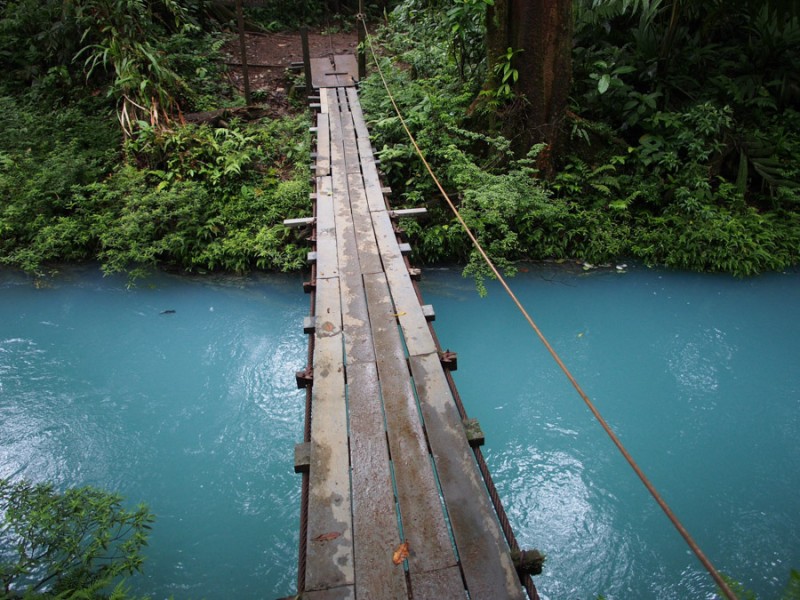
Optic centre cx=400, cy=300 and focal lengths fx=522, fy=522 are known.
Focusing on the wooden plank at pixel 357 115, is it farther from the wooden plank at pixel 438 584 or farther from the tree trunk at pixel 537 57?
the wooden plank at pixel 438 584

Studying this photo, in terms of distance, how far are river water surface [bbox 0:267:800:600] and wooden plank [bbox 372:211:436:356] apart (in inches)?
56.6

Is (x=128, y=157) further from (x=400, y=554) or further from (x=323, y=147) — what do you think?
(x=400, y=554)

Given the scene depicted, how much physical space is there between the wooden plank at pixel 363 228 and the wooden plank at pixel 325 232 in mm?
195

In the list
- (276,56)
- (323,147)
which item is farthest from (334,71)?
(323,147)

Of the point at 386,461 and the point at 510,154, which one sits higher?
the point at 510,154

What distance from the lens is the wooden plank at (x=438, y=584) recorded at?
184 centimetres

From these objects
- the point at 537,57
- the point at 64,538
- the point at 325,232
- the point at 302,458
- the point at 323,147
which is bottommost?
the point at 64,538

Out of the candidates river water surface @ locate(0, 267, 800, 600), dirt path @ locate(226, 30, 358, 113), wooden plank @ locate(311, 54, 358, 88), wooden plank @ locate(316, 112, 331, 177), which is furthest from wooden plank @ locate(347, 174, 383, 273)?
dirt path @ locate(226, 30, 358, 113)

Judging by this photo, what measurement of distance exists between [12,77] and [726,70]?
34.7ft

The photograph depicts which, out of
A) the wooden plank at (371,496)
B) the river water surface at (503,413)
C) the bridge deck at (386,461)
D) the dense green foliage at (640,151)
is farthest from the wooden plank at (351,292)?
the dense green foliage at (640,151)

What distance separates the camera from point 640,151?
6609mm

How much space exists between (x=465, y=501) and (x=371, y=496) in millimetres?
393

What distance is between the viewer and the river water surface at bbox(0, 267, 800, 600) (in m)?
3.43

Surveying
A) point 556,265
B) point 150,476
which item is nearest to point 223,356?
point 150,476
